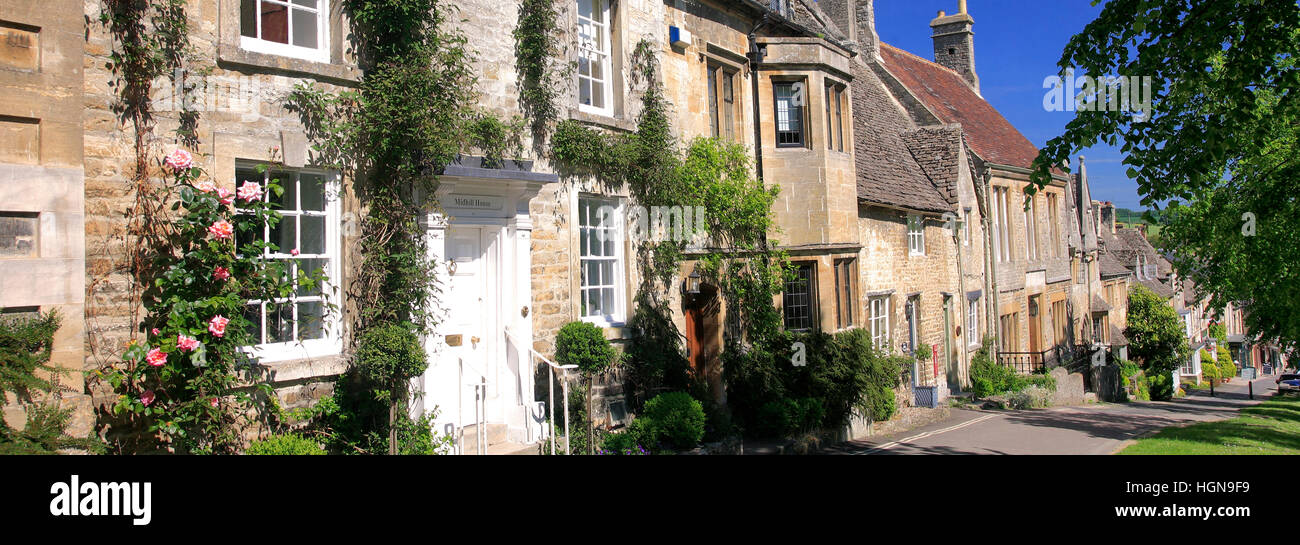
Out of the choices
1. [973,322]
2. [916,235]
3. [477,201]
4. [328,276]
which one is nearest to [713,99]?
[477,201]

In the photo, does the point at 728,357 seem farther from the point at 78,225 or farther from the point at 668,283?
the point at 78,225

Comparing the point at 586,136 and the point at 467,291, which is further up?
the point at 586,136

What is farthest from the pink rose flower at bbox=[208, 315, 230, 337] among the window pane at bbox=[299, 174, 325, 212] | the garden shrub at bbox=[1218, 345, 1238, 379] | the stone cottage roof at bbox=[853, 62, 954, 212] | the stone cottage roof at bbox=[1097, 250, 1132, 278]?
the garden shrub at bbox=[1218, 345, 1238, 379]

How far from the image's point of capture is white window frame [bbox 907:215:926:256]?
21.3 meters

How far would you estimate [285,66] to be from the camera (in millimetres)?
7879

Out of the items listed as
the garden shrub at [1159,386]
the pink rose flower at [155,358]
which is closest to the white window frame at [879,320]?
the pink rose flower at [155,358]

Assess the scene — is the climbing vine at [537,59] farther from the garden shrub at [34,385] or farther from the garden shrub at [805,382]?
the garden shrub at [34,385]

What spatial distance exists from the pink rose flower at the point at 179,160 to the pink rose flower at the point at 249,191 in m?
0.45

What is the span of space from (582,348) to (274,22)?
491cm

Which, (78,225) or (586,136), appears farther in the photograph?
(586,136)

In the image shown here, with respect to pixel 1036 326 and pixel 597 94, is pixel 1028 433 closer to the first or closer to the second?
pixel 597 94

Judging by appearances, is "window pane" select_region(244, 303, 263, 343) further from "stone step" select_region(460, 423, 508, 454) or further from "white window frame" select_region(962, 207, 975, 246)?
"white window frame" select_region(962, 207, 975, 246)
